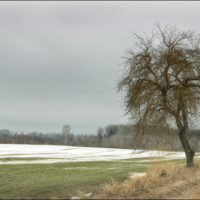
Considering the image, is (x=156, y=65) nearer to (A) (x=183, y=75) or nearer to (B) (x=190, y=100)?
(A) (x=183, y=75)

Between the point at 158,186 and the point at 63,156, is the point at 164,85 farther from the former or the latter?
the point at 63,156

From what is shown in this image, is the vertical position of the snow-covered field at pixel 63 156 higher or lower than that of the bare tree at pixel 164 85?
lower

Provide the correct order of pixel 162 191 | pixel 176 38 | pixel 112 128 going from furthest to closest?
pixel 112 128 → pixel 176 38 → pixel 162 191

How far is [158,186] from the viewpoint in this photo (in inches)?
468

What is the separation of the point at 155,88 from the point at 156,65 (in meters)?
1.55

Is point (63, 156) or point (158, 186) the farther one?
point (63, 156)

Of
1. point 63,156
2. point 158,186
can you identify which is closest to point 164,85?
point 158,186

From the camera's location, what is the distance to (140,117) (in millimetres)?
16531

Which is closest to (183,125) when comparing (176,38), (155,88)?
(155,88)

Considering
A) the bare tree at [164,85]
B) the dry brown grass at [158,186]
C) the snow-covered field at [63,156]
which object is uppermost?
the bare tree at [164,85]

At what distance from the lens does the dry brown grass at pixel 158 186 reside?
10.1 metres

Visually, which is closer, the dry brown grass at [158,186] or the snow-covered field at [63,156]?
the dry brown grass at [158,186]

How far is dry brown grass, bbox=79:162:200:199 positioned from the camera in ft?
33.1

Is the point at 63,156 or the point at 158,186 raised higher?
the point at 63,156
